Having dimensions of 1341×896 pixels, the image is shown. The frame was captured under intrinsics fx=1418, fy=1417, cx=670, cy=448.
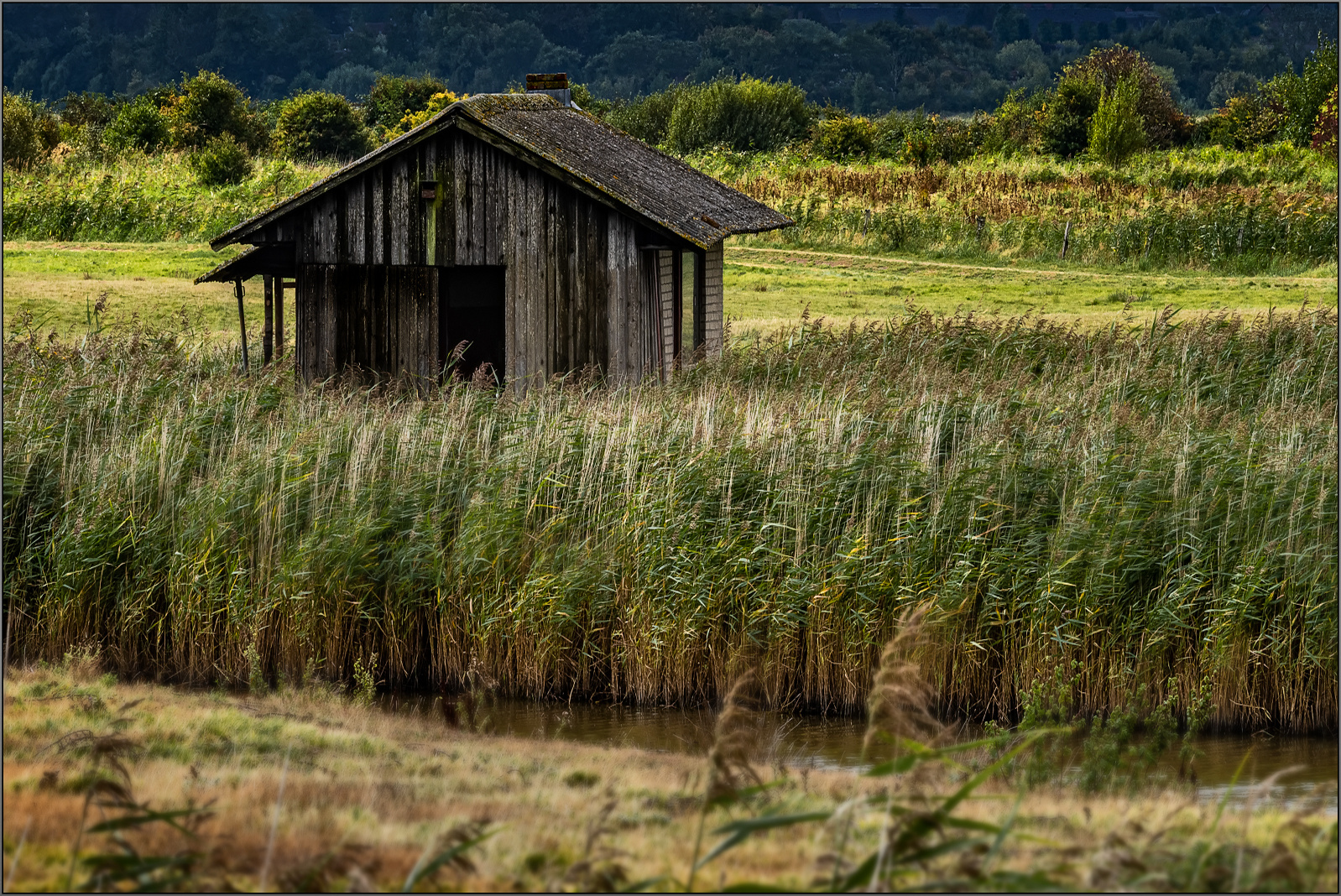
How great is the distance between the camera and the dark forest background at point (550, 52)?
359ft

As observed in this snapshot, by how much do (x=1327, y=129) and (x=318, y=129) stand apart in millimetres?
38589

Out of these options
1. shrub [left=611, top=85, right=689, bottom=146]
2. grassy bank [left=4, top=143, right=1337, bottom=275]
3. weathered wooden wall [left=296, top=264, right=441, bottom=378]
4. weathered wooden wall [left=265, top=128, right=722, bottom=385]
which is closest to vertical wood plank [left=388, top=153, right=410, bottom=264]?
weathered wooden wall [left=265, top=128, right=722, bottom=385]

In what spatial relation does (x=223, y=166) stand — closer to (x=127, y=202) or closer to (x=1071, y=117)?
(x=127, y=202)

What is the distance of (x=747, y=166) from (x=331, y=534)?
4497cm

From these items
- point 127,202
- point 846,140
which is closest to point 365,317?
point 127,202

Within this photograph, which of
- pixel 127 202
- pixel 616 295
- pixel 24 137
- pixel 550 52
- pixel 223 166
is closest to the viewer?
pixel 616 295

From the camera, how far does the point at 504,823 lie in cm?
579

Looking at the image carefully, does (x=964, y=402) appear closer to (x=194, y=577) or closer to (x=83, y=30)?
(x=194, y=577)

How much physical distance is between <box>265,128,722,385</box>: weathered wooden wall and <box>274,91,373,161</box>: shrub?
40.4m

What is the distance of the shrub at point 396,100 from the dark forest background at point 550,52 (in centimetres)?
3820

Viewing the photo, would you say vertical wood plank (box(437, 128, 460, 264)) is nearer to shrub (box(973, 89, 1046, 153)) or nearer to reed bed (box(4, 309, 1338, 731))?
reed bed (box(4, 309, 1338, 731))

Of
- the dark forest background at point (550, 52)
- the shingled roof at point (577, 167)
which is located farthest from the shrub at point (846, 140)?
the dark forest background at point (550, 52)

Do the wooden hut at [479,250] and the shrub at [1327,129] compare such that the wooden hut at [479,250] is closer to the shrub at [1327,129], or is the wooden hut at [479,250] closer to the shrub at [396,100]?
the shrub at [1327,129]

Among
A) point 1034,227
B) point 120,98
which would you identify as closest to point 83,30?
point 120,98
